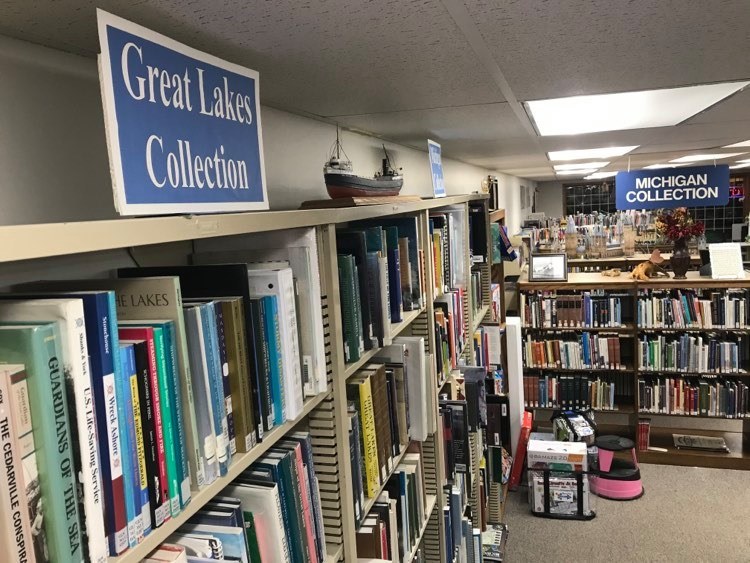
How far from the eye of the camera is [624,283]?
4.54m

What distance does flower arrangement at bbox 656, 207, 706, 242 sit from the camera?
4.69 meters

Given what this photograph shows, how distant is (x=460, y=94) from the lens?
5.66 ft

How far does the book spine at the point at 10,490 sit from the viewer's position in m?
0.53

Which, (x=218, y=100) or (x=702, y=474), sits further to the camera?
(x=702, y=474)

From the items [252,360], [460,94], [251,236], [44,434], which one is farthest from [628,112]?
[44,434]

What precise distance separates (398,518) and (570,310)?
341 centimetres

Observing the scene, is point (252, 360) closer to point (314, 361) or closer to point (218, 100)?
point (314, 361)

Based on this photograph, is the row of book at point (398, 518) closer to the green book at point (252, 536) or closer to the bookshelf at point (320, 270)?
the bookshelf at point (320, 270)

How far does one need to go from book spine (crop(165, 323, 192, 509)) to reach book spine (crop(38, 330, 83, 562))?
0.56ft

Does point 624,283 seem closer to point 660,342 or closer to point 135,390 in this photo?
point 660,342

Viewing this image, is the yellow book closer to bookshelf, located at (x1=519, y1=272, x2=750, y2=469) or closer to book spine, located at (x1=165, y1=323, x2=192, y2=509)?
book spine, located at (x1=165, y1=323, x2=192, y2=509)

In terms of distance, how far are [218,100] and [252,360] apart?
464mm

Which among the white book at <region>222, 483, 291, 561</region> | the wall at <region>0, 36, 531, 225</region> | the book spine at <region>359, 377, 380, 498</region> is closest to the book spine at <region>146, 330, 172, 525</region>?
the white book at <region>222, 483, 291, 561</region>

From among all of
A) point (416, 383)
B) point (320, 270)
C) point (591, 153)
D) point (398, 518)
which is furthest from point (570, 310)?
point (320, 270)
